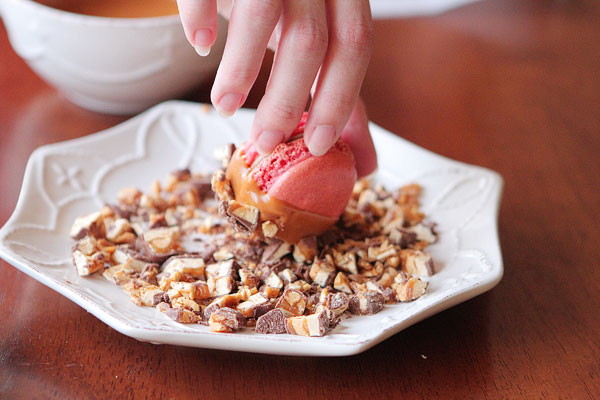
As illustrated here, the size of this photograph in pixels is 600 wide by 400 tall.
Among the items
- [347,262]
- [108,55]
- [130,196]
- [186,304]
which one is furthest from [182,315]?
[108,55]

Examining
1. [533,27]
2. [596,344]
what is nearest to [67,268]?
[596,344]

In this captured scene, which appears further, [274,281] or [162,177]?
[162,177]

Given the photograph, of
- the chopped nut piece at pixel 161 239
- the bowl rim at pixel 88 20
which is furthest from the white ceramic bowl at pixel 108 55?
the chopped nut piece at pixel 161 239

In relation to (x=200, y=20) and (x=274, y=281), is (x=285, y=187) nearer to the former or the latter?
(x=274, y=281)

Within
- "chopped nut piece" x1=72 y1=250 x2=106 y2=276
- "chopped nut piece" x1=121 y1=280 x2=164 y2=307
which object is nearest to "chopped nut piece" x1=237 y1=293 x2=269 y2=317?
"chopped nut piece" x1=121 y1=280 x2=164 y2=307

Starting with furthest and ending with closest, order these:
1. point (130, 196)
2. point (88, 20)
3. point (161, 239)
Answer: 1. point (88, 20)
2. point (130, 196)
3. point (161, 239)

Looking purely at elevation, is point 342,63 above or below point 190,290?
above

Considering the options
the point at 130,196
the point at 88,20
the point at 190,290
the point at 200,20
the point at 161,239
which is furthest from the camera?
the point at 88,20
